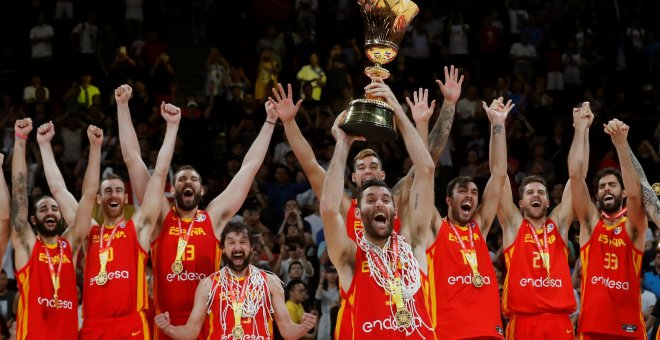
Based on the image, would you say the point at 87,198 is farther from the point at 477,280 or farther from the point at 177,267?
the point at 477,280

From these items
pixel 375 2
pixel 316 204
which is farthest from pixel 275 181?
pixel 375 2

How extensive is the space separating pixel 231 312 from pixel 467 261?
2045 millimetres

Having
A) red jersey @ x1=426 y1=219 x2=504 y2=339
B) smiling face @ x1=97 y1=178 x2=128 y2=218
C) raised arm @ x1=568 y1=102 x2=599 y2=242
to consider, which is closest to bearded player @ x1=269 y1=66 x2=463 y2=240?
red jersey @ x1=426 y1=219 x2=504 y2=339

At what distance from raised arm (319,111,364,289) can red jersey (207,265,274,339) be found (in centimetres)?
153

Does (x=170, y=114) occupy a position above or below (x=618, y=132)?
above

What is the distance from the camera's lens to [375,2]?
28.7 feet

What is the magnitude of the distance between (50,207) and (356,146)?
7516 millimetres

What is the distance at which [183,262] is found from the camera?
10.1 m

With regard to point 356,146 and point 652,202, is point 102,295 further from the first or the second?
point 356,146

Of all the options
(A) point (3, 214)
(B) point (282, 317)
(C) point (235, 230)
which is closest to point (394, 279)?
(B) point (282, 317)

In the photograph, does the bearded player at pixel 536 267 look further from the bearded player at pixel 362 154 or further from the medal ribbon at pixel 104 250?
the medal ribbon at pixel 104 250

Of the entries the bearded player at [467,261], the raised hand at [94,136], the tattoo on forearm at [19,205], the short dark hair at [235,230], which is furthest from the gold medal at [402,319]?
the tattoo on forearm at [19,205]

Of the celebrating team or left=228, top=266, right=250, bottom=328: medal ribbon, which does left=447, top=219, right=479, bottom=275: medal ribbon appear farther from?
left=228, top=266, right=250, bottom=328: medal ribbon

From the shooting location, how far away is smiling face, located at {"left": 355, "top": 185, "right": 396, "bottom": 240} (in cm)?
817
